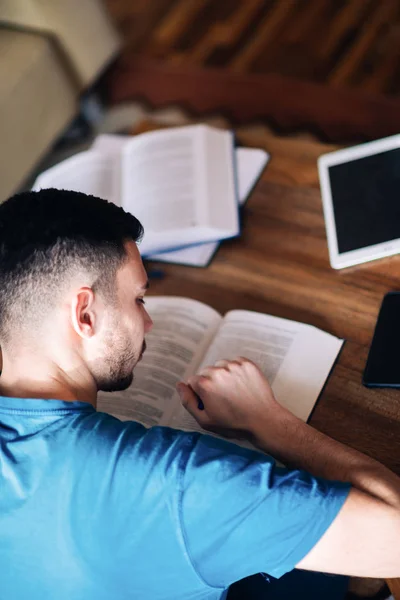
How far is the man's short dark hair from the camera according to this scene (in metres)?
0.83

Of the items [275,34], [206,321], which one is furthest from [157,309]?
[275,34]

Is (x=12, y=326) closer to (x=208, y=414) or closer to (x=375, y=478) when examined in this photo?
(x=208, y=414)

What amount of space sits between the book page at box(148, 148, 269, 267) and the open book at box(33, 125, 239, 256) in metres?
0.01

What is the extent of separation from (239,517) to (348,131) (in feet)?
5.69

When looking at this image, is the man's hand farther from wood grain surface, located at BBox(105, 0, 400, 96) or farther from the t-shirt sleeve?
wood grain surface, located at BBox(105, 0, 400, 96)

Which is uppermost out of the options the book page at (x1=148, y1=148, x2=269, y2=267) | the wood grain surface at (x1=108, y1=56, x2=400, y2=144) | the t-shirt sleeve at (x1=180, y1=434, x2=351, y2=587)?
the t-shirt sleeve at (x1=180, y1=434, x2=351, y2=587)

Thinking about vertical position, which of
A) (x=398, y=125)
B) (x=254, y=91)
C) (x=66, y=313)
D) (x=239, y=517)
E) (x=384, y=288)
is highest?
(x=66, y=313)

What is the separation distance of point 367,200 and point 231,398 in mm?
429

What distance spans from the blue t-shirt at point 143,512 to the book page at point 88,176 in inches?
27.1

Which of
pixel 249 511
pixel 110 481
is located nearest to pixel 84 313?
pixel 110 481

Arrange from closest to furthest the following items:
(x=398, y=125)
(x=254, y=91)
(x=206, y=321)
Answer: (x=206, y=321) → (x=398, y=125) → (x=254, y=91)

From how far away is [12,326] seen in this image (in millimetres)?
851

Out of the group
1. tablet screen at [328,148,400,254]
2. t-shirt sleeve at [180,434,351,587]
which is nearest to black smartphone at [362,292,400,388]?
tablet screen at [328,148,400,254]

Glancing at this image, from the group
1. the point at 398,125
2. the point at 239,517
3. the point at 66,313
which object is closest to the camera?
the point at 239,517
